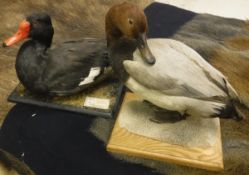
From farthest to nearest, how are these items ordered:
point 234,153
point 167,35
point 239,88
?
point 167,35, point 239,88, point 234,153

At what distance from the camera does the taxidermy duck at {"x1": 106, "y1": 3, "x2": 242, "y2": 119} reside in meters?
0.66

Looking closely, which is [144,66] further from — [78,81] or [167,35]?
[167,35]

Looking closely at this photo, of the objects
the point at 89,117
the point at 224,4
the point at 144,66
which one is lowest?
the point at 224,4

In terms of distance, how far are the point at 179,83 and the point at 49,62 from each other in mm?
349

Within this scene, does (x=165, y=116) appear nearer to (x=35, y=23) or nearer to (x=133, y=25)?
(x=133, y=25)

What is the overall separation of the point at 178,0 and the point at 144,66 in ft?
4.05

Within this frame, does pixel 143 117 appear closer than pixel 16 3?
Yes

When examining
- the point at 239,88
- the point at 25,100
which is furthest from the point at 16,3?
the point at 239,88

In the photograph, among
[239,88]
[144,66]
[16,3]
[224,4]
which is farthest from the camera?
[224,4]

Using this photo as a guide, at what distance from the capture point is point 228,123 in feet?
2.80

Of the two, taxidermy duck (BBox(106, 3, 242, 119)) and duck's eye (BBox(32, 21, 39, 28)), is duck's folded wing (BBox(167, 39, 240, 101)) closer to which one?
taxidermy duck (BBox(106, 3, 242, 119))

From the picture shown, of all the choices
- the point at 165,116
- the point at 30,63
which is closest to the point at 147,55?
the point at 165,116

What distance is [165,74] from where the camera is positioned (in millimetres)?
667

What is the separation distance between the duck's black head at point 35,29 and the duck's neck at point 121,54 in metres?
0.22
